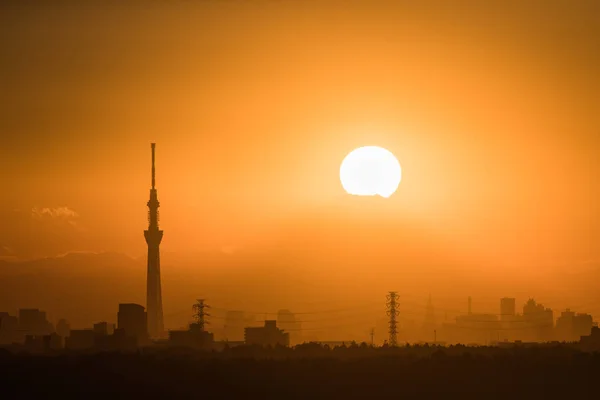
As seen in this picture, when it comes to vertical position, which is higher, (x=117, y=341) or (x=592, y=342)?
(x=117, y=341)

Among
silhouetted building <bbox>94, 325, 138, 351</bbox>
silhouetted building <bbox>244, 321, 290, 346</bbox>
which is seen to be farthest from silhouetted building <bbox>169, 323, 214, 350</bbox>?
silhouetted building <bbox>244, 321, 290, 346</bbox>

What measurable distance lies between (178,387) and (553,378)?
31.4 meters

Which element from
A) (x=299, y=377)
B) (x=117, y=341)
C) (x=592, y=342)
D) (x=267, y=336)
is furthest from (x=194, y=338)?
(x=299, y=377)

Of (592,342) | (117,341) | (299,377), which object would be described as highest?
(117,341)

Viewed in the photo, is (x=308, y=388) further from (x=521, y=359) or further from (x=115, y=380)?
(x=521, y=359)

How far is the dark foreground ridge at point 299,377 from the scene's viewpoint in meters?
81.5

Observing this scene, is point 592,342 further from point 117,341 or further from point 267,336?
Answer: point 117,341

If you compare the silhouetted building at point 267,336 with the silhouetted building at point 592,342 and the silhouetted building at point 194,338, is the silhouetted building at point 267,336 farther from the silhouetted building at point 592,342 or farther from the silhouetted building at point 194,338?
the silhouetted building at point 592,342

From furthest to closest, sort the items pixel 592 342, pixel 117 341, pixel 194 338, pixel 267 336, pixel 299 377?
pixel 267 336 → pixel 194 338 → pixel 117 341 → pixel 592 342 → pixel 299 377

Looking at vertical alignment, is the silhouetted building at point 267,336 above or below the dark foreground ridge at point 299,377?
above

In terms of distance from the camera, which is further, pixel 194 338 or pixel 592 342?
pixel 194 338

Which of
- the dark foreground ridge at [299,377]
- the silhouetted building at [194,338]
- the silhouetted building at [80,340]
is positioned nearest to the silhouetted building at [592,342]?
the dark foreground ridge at [299,377]

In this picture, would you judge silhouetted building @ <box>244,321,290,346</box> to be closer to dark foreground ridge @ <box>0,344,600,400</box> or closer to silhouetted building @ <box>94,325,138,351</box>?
silhouetted building @ <box>94,325,138,351</box>

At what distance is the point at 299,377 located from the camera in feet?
282
